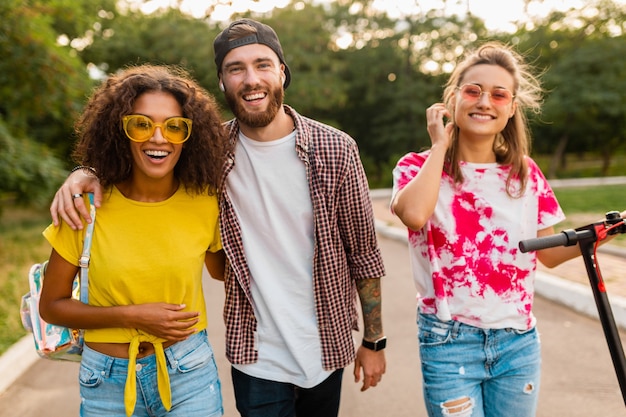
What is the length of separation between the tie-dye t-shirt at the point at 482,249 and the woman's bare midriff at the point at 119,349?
1.15 m

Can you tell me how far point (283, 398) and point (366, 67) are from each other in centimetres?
2849

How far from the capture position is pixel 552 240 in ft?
6.10

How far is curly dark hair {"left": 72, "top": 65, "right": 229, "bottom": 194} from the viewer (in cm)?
215

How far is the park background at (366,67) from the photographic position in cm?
1312

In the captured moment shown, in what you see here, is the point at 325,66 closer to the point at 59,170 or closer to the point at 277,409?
the point at 59,170

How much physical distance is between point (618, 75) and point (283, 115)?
27836 mm

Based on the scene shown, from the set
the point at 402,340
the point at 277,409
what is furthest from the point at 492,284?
the point at 402,340

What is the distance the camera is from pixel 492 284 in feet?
7.38

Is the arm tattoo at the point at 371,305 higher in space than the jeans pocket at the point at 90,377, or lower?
higher

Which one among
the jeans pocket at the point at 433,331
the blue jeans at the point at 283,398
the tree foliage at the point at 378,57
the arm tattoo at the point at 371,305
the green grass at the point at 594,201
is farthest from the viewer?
the tree foliage at the point at 378,57

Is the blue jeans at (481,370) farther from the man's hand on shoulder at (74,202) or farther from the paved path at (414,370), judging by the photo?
the paved path at (414,370)

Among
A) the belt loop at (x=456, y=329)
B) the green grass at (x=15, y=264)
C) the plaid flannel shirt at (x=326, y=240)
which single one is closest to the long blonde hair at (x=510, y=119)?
the plaid flannel shirt at (x=326, y=240)

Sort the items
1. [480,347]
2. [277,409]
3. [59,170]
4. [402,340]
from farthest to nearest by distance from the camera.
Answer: [59,170] < [402,340] < [277,409] < [480,347]

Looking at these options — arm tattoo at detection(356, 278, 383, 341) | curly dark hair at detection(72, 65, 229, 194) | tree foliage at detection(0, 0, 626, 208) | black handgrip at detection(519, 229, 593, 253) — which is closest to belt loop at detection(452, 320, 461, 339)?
arm tattoo at detection(356, 278, 383, 341)
